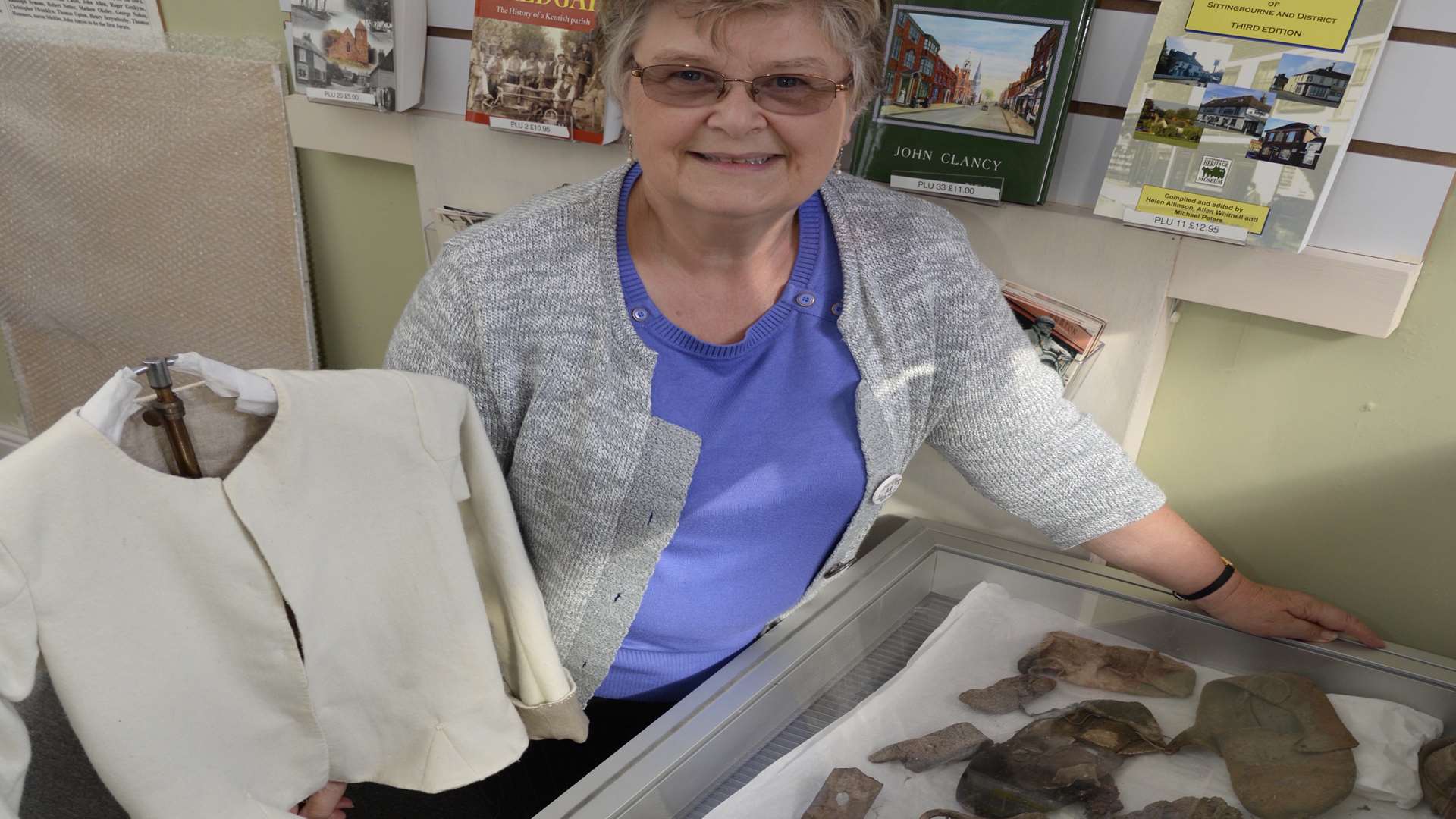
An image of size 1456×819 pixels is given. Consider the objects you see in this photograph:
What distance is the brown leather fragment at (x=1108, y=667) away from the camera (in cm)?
116

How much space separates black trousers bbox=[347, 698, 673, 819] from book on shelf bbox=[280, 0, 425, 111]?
1.08 metres

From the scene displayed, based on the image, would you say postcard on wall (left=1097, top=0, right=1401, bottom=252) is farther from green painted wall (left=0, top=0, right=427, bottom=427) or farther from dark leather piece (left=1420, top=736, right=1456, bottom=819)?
green painted wall (left=0, top=0, right=427, bottom=427)

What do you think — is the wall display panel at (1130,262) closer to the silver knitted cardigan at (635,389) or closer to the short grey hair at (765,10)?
the silver knitted cardigan at (635,389)

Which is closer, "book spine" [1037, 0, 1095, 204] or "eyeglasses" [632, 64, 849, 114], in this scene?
"eyeglasses" [632, 64, 849, 114]

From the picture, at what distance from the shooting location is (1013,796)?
38.6 inches

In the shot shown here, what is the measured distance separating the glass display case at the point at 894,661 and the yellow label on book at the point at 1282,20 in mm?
685

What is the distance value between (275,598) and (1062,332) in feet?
3.37

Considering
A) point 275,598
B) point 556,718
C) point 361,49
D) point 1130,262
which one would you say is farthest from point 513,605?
point 361,49

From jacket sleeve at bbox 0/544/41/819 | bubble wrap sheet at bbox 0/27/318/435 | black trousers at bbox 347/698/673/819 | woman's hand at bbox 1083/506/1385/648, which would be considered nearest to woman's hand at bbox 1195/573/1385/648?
woman's hand at bbox 1083/506/1385/648

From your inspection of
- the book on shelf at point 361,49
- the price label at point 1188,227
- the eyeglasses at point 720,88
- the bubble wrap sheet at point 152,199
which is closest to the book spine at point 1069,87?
the price label at point 1188,227

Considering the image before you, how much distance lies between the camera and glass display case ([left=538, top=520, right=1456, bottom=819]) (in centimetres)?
100

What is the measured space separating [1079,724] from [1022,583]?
0.94ft

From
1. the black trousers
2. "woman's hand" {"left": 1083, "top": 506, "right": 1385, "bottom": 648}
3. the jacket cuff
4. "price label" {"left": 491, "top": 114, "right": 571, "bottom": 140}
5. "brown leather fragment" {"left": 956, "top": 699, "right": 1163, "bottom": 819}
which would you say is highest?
"price label" {"left": 491, "top": 114, "right": 571, "bottom": 140}

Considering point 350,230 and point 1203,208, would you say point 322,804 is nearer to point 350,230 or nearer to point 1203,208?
point 1203,208
